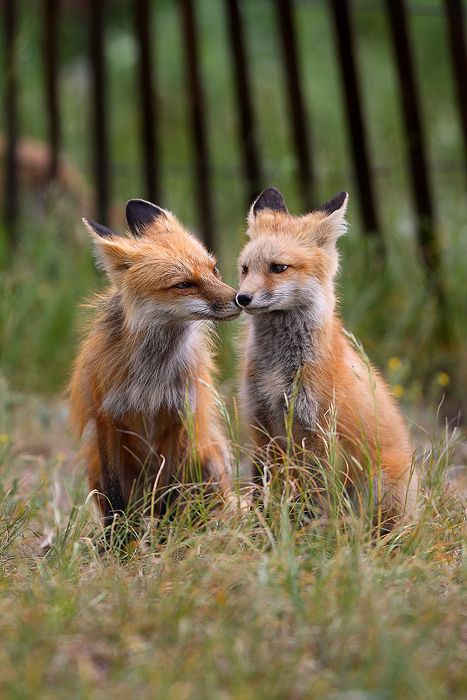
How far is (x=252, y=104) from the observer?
27.3 feet

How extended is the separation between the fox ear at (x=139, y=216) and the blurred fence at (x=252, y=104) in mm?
2765

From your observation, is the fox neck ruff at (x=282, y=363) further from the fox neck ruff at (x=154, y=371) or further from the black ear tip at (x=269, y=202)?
the black ear tip at (x=269, y=202)

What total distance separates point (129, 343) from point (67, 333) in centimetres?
312

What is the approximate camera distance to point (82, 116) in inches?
507

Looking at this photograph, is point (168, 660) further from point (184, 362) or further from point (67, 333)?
point (67, 333)

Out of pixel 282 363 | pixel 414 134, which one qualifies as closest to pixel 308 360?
pixel 282 363

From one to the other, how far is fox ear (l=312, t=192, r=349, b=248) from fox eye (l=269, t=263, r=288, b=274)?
10.5 inches

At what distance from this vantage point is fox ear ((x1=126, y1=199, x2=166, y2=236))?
4871 millimetres

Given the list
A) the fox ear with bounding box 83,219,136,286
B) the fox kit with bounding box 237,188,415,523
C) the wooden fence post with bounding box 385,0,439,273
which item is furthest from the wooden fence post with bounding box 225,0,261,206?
the fox ear with bounding box 83,219,136,286

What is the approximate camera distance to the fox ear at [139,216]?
16.0 ft

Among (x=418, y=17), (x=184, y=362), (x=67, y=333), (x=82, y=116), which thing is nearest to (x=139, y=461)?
(x=184, y=362)

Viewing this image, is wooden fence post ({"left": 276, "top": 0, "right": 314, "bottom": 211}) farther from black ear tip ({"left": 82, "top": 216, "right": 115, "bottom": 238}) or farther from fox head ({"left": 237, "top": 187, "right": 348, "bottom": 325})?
black ear tip ({"left": 82, "top": 216, "right": 115, "bottom": 238})

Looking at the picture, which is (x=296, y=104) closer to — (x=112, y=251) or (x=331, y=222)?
(x=331, y=222)

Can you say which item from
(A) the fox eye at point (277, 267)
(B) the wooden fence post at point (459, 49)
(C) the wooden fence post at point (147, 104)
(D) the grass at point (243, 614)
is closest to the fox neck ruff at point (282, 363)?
(A) the fox eye at point (277, 267)
